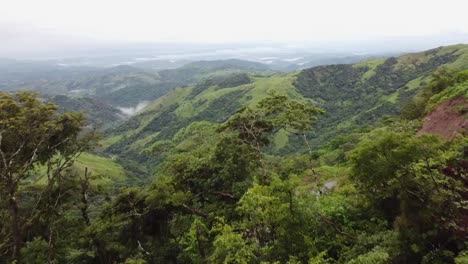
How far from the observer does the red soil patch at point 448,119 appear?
2263 cm

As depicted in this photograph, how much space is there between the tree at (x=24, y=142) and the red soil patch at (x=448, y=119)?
990 inches

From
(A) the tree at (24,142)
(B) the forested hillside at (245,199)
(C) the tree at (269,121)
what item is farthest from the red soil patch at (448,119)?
(A) the tree at (24,142)

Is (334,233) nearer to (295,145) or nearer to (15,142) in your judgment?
(15,142)

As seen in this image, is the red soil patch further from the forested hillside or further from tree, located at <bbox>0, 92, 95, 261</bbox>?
tree, located at <bbox>0, 92, 95, 261</bbox>

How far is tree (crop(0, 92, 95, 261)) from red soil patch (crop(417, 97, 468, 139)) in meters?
25.1

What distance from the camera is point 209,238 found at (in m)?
20.7

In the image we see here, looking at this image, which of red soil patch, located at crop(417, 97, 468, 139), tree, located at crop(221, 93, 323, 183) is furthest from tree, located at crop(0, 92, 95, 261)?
red soil patch, located at crop(417, 97, 468, 139)

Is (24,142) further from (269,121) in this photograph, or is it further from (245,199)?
(269,121)

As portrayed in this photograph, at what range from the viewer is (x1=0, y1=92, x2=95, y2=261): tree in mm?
18359

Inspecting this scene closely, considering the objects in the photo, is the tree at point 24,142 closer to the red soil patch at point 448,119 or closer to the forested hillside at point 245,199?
the forested hillside at point 245,199

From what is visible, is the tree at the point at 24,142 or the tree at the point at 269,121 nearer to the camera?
the tree at the point at 24,142

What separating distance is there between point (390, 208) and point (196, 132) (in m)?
20.5

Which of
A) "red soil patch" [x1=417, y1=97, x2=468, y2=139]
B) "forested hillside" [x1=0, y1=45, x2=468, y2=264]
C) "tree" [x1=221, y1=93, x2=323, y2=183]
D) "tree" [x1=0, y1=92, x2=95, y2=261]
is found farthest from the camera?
"tree" [x1=221, y1=93, x2=323, y2=183]

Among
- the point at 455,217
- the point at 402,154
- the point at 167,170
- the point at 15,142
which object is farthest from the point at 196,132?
the point at 455,217
